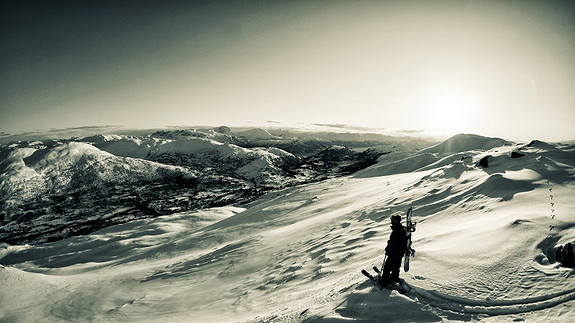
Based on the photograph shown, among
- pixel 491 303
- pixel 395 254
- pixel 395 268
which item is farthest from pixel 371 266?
pixel 491 303

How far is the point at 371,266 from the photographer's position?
848 cm

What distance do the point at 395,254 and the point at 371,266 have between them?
101 inches

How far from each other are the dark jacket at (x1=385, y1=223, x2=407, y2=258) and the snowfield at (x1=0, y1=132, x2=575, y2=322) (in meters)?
0.85

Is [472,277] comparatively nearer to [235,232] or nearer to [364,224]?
[364,224]

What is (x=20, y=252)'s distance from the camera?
57.3 metres

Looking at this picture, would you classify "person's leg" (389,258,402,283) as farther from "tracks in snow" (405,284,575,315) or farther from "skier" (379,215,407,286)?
"tracks in snow" (405,284,575,315)

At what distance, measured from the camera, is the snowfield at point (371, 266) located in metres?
5.68

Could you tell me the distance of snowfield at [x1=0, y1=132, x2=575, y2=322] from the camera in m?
5.68

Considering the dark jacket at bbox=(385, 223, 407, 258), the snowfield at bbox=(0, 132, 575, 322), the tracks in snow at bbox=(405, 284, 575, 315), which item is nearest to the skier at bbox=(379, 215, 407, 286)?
the dark jacket at bbox=(385, 223, 407, 258)

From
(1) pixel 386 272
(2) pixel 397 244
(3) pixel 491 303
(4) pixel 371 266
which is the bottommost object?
(4) pixel 371 266

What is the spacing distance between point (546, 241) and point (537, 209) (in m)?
3.69

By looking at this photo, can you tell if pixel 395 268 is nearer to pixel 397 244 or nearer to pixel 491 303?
pixel 397 244

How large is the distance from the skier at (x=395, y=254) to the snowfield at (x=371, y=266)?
39 cm

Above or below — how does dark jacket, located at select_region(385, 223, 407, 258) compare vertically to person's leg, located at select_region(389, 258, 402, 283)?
above
